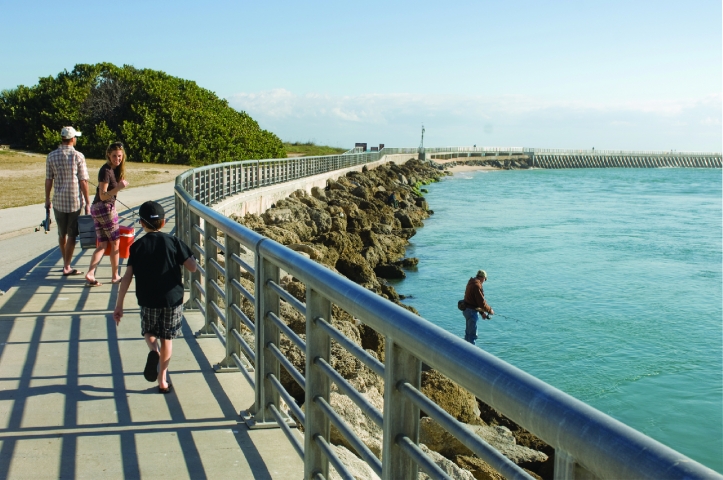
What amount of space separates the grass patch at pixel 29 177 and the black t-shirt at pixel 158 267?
14580 mm

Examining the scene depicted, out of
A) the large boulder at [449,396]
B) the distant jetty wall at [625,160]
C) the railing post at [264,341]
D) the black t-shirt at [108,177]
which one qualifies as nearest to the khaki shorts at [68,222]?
the black t-shirt at [108,177]

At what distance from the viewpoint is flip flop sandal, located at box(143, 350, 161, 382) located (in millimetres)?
4828

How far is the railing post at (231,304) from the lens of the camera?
518cm

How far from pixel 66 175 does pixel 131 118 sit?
124 ft

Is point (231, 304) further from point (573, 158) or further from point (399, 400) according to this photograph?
point (573, 158)

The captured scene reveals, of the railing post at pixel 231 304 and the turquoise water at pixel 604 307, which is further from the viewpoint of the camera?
the turquoise water at pixel 604 307

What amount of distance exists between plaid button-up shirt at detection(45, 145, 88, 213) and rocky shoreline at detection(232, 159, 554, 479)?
7.17 ft

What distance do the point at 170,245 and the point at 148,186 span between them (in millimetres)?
21177

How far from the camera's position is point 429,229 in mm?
34719

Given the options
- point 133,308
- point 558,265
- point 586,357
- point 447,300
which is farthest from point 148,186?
point 133,308

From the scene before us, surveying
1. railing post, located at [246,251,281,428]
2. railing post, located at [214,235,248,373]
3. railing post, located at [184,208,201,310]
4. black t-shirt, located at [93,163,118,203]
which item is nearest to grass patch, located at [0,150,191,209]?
black t-shirt, located at [93,163,118,203]

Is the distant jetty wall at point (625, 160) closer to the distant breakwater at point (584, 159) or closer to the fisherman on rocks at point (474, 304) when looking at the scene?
the distant breakwater at point (584, 159)

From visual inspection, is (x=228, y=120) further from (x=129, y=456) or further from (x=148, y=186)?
(x=129, y=456)

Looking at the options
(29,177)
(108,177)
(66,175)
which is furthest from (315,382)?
(29,177)
